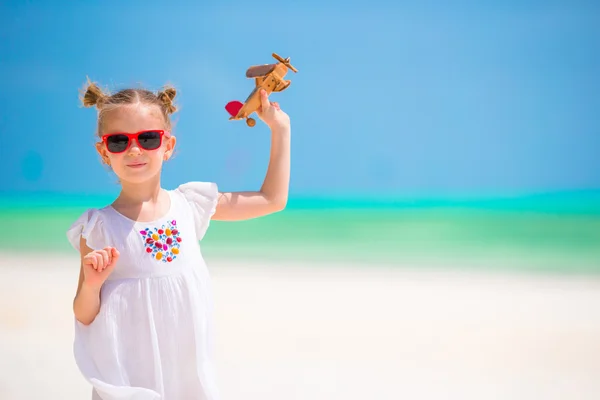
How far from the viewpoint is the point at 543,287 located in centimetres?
468

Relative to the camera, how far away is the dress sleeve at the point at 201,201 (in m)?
1.80

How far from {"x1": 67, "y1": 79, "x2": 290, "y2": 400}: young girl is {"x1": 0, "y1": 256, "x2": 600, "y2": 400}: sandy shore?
115cm

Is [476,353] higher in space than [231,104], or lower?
lower

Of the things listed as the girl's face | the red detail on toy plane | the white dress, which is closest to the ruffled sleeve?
the white dress

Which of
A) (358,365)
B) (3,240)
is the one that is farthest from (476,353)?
(3,240)

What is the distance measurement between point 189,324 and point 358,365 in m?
1.61

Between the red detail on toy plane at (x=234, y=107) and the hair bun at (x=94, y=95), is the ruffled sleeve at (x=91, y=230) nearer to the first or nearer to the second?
the hair bun at (x=94, y=95)

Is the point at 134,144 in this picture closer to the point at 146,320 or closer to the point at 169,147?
the point at 169,147

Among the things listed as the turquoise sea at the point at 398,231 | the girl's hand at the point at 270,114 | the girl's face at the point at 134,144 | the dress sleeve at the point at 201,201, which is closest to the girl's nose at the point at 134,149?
the girl's face at the point at 134,144

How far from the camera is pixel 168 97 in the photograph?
1.77 m

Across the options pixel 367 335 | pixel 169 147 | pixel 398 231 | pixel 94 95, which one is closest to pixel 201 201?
pixel 169 147

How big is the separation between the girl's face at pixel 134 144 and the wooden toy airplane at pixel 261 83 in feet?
0.74

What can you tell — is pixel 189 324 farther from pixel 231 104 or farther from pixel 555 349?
pixel 555 349

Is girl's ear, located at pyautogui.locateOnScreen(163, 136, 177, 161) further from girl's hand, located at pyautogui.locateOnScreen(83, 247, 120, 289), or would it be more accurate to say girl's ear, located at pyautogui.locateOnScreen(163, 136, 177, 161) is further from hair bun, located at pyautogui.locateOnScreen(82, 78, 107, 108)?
girl's hand, located at pyautogui.locateOnScreen(83, 247, 120, 289)
